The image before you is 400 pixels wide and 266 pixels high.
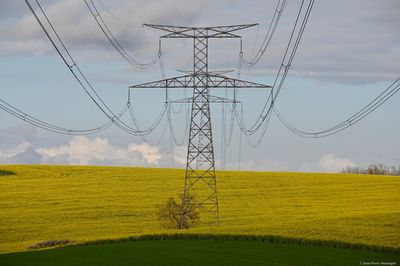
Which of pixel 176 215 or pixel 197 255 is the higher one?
pixel 176 215

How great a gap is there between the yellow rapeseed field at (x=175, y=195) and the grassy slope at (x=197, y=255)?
365 centimetres

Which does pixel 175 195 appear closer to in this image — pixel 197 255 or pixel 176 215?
pixel 176 215

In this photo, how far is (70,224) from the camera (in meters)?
70.1

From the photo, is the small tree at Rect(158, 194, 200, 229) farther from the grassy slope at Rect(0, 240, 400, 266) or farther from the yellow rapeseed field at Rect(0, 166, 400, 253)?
the grassy slope at Rect(0, 240, 400, 266)

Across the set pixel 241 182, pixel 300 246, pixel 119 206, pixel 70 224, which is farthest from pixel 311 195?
pixel 300 246

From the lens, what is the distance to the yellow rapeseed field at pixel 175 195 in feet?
189

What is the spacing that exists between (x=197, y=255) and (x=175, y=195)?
41.4m

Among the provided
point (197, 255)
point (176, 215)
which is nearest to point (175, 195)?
point (176, 215)

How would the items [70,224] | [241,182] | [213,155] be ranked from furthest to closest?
[241,182]
[70,224]
[213,155]

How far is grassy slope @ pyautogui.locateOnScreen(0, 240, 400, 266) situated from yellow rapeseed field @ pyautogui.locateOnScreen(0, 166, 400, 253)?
3.65 m

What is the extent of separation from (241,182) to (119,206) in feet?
79.2

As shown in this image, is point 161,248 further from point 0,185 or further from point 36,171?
point 36,171

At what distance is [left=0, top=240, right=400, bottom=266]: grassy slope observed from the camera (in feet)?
137

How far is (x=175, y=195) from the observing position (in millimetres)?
85938
